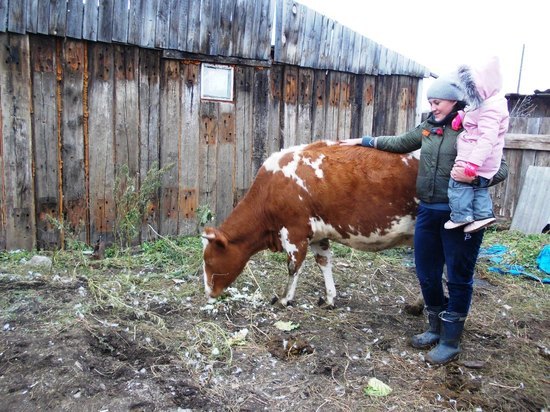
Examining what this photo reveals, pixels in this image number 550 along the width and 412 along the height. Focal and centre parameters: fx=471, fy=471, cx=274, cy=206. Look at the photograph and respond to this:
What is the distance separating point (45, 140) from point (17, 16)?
146 centimetres

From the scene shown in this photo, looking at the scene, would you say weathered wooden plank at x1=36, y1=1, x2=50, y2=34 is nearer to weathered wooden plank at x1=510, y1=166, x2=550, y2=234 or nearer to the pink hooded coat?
the pink hooded coat

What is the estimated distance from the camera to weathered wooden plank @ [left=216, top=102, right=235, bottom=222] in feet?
23.2

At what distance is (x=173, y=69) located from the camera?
6609 millimetres

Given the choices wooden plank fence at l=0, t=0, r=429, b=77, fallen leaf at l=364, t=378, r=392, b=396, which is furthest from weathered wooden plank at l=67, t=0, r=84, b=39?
fallen leaf at l=364, t=378, r=392, b=396

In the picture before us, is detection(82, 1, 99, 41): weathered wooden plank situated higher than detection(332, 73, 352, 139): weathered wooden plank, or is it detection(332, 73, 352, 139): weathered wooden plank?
detection(82, 1, 99, 41): weathered wooden plank

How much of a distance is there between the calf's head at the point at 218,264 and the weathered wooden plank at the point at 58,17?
320 cm

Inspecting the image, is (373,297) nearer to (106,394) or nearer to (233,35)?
(106,394)

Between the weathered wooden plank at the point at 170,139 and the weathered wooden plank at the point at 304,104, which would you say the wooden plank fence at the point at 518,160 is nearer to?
the weathered wooden plank at the point at 304,104

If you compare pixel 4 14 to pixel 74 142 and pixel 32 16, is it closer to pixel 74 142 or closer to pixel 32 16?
pixel 32 16

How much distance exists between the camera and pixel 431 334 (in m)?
4.04

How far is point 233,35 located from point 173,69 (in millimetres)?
1032

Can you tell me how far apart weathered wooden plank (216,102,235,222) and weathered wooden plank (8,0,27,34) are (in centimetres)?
266

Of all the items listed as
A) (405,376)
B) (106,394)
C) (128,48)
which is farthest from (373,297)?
(128,48)

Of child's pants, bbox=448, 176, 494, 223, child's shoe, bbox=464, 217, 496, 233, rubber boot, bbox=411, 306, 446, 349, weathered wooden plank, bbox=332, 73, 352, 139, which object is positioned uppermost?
weathered wooden plank, bbox=332, 73, 352, 139
